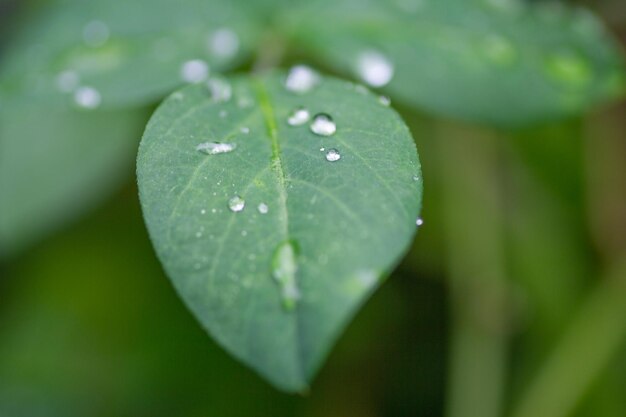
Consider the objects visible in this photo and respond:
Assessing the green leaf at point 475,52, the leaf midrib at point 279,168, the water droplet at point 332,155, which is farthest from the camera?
the green leaf at point 475,52

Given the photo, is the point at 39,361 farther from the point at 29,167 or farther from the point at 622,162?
the point at 622,162

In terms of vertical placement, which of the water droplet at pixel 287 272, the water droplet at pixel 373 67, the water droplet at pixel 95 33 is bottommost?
the water droplet at pixel 95 33

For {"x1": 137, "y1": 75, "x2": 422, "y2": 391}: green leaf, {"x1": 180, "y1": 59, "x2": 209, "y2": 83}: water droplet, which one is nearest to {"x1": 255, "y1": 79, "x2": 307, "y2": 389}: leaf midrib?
{"x1": 137, "y1": 75, "x2": 422, "y2": 391}: green leaf

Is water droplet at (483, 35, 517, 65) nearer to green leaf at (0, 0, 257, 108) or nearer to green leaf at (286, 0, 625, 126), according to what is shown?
green leaf at (286, 0, 625, 126)

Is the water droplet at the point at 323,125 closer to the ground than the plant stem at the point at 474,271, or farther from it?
farther from it

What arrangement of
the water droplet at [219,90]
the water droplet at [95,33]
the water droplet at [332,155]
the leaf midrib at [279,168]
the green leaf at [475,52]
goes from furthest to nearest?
the water droplet at [95,33], the green leaf at [475,52], the water droplet at [219,90], the water droplet at [332,155], the leaf midrib at [279,168]

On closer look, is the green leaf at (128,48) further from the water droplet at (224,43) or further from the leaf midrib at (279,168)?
the leaf midrib at (279,168)

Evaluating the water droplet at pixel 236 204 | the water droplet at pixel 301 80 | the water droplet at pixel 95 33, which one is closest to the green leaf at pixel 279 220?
the water droplet at pixel 236 204

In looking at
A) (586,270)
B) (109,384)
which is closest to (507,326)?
(586,270)
